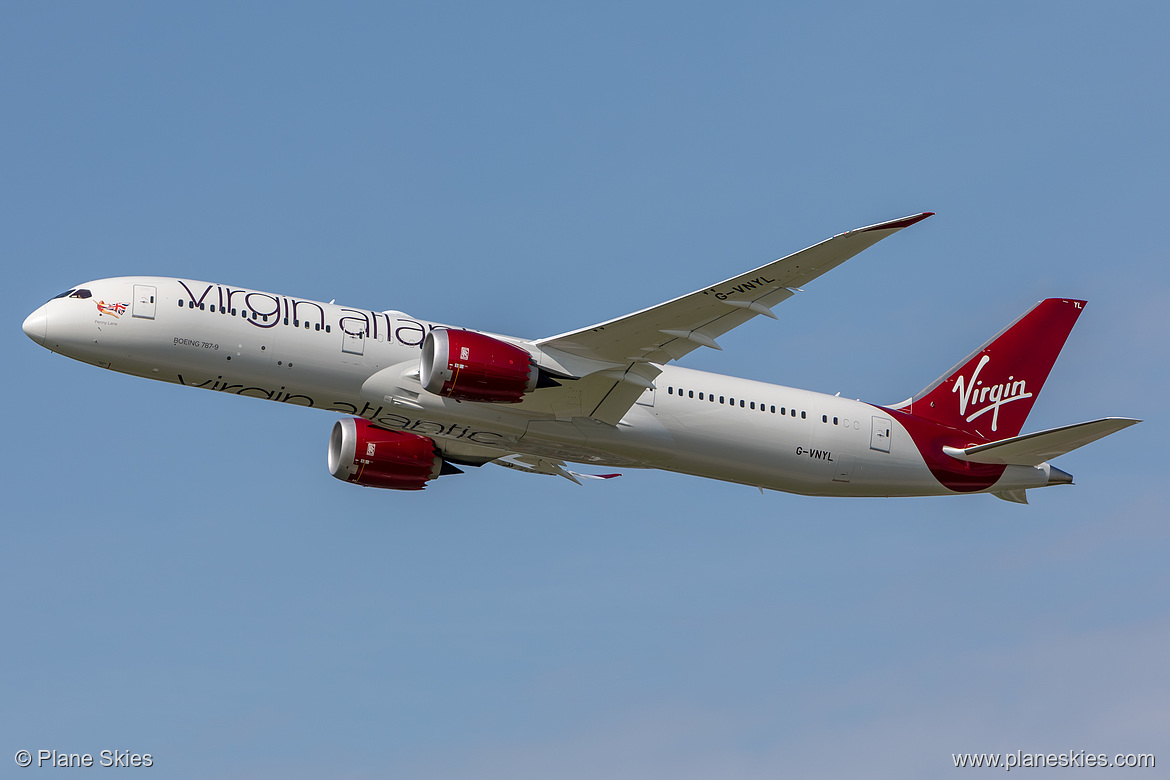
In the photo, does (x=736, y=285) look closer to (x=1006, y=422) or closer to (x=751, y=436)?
(x=751, y=436)

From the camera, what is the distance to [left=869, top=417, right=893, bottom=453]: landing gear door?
42.4 meters

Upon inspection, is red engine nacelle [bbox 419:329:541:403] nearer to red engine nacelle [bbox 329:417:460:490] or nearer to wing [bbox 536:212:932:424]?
wing [bbox 536:212:932:424]

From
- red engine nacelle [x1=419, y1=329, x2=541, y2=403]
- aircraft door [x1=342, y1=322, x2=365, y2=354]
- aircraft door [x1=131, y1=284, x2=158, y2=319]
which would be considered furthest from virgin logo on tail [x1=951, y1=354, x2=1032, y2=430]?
aircraft door [x1=131, y1=284, x2=158, y2=319]

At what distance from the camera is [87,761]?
31.7 m

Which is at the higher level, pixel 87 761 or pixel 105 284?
pixel 105 284

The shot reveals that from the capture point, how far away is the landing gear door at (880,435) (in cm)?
4241

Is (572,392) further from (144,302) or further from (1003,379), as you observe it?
(1003,379)

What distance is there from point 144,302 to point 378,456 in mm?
10191

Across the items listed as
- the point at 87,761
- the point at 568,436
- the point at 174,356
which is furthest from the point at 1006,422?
the point at 87,761

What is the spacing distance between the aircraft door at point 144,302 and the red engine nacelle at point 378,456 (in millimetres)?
9301

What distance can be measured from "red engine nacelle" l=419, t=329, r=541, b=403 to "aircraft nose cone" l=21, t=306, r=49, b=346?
34.1 feet

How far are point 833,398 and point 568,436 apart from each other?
9.52 metres

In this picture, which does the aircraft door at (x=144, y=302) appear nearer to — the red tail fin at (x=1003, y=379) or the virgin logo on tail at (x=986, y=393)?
the red tail fin at (x=1003, y=379)

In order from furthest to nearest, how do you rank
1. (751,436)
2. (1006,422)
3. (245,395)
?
(1006,422) → (751,436) → (245,395)
